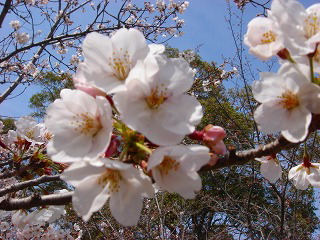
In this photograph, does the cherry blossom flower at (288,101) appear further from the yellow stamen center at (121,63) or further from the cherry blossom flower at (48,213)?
the cherry blossom flower at (48,213)

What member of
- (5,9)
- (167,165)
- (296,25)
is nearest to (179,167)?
(167,165)

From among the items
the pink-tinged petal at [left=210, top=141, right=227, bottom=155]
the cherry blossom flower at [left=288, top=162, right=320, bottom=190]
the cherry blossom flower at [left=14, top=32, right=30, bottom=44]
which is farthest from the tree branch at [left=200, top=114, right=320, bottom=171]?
the cherry blossom flower at [left=14, top=32, right=30, bottom=44]

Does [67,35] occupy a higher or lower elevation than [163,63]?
higher

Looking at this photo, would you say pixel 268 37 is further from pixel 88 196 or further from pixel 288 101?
pixel 88 196

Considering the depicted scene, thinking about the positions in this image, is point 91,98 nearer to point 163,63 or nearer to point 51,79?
point 163,63

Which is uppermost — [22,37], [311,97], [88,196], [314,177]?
[22,37]

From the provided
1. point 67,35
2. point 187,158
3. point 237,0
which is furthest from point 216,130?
point 237,0
